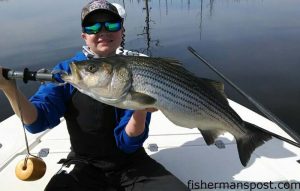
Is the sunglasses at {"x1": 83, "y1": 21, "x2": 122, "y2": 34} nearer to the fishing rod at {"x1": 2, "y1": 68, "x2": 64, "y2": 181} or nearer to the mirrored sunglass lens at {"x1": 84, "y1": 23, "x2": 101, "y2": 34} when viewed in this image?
the mirrored sunglass lens at {"x1": 84, "y1": 23, "x2": 101, "y2": 34}

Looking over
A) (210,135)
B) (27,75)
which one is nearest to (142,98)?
(210,135)

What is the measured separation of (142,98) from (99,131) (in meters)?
1.29

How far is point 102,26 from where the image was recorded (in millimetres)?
3889

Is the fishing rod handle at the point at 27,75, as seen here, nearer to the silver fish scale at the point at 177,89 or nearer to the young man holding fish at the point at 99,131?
the young man holding fish at the point at 99,131

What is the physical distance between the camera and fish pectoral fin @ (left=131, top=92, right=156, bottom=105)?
292 cm

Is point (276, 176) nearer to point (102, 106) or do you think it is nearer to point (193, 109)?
point (193, 109)

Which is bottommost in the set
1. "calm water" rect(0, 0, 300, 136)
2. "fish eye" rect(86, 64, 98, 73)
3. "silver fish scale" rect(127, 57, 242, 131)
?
"calm water" rect(0, 0, 300, 136)

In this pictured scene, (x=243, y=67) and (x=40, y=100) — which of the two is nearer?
(x=40, y=100)

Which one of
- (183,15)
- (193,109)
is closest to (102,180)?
(193,109)

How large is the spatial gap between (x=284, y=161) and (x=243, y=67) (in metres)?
9.77

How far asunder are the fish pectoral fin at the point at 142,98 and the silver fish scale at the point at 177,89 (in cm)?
5

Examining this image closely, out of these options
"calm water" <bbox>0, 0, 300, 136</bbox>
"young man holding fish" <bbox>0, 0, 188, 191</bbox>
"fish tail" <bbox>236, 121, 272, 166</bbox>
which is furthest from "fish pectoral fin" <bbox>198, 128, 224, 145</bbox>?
"calm water" <bbox>0, 0, 300, 136</bbox>

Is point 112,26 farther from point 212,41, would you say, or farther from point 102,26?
point 212,41

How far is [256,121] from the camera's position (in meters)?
5.62
